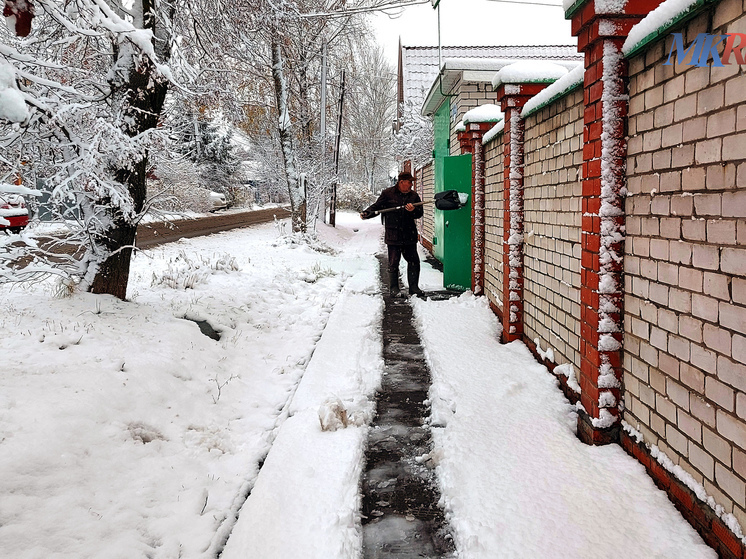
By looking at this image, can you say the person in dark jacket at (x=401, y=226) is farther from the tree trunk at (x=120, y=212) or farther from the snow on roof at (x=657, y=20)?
the snow on roof at (x=657, y=20)

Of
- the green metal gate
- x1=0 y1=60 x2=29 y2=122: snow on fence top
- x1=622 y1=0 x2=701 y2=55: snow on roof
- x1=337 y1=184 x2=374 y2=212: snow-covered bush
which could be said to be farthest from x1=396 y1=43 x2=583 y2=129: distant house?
x1=337 y1=184 x2=374 y2=212: snow-covered bush

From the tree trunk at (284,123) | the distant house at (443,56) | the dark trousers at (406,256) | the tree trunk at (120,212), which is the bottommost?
the dark trousers at (406,256)

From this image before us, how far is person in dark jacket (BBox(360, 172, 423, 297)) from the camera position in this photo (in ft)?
27.6

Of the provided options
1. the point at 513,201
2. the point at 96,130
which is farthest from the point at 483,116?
the point at 96,130

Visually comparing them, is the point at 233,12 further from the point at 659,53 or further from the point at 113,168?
the point at 659,53

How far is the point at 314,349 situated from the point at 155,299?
214cm

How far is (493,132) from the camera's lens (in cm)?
649

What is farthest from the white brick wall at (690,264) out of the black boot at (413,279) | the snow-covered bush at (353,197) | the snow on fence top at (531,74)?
the snow-covered bush at (353,197)

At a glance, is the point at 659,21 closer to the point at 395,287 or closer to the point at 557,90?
the point at 557,90

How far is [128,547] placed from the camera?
239 cm

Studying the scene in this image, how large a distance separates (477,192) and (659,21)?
17.2ft

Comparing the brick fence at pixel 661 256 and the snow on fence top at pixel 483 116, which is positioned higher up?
the snow on fence top at pixel 483 116

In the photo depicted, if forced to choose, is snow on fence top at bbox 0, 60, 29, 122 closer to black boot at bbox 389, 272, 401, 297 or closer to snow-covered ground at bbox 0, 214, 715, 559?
snow-covered ground at bbox 0, 214, 715, 559

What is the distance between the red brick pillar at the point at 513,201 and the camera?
17.3 feet
